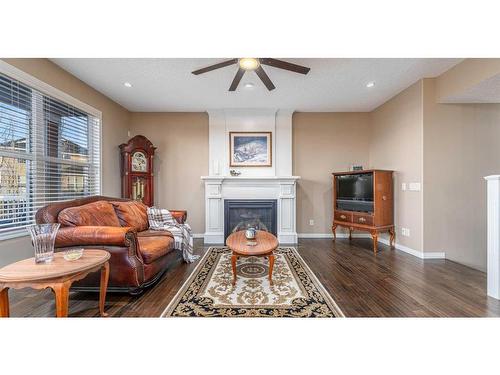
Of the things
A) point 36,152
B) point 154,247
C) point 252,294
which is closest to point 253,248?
point 252,294

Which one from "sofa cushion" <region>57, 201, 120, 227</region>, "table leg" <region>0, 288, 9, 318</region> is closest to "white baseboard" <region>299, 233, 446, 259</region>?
"sofa cushion" <region>57, 201, 120, 227</region>

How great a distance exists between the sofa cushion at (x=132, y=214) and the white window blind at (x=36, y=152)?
805 mm

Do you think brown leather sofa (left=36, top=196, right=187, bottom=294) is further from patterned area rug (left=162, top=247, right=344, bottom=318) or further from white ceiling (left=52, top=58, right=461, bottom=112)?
white ceiling (left=52, top=58, right=461, bottom=112)

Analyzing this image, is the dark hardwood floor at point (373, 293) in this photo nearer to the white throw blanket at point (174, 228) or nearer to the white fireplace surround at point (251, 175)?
the white throw blanket at point (174, 228)

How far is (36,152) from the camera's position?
8.30 feet

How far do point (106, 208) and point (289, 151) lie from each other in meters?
3.32

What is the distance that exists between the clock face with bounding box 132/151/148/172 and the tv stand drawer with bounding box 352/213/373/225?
13.3 ft

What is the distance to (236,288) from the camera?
2.24 metres

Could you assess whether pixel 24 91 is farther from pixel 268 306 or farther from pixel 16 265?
pixel 268 306

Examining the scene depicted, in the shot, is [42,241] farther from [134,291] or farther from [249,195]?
[249,195]

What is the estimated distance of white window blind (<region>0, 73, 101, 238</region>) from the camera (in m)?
2.21

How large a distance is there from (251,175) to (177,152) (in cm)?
165
